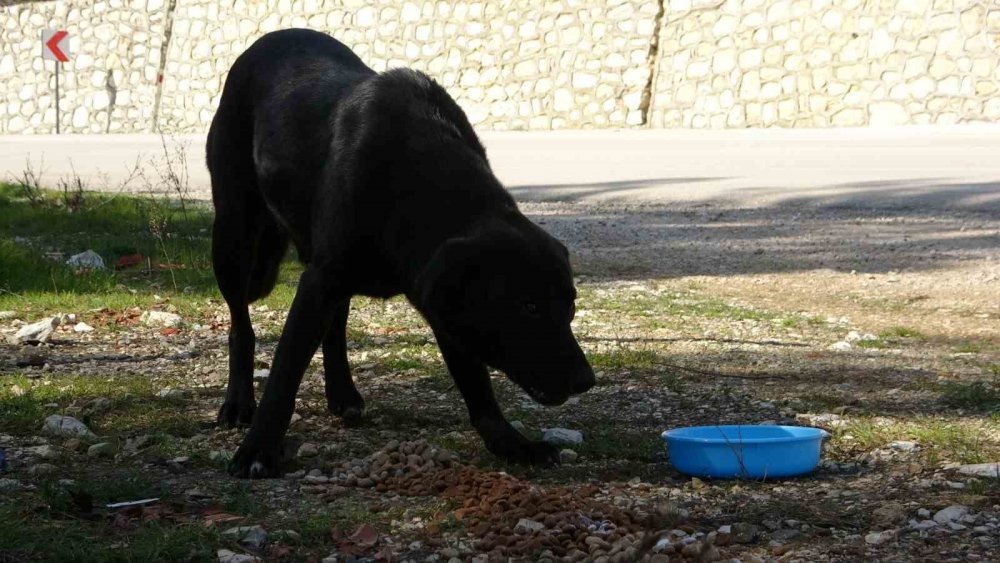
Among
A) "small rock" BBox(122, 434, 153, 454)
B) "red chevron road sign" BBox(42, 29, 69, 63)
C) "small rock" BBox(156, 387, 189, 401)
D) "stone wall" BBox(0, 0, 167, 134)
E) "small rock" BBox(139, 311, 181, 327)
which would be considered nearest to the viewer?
"small rock" BBox(122, 434, 153, 454)

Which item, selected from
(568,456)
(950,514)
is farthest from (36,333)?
(950,514)

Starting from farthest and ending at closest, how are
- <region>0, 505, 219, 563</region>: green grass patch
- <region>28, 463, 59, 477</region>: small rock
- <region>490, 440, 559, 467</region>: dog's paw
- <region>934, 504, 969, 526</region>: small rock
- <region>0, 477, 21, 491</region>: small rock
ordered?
1. <region>490, 440, 559, 467</region>: dog's paw
2. <region>28, 463, 59, 477</region>: small rock
3. <region>0, 477, 21, 491</region>: small rock
4. <region>934, 504, 969, 526</region>: small rock
5. <region>0, 505, 219, 563</region>: green grass patch

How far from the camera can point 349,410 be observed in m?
4.68

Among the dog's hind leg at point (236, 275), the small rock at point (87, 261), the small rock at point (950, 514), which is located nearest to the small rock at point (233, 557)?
the small rock at point (950, 514)

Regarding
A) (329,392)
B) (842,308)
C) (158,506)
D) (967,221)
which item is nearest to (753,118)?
(967,221)

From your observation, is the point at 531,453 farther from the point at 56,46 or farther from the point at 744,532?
the point at 56,46

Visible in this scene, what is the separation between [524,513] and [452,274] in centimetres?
72

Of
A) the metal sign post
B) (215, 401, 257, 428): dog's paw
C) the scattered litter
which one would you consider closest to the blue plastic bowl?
the scattered litter

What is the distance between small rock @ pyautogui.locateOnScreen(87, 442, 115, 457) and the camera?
4.02 metres

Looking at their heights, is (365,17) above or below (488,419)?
above

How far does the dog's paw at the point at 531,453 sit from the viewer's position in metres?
3.99

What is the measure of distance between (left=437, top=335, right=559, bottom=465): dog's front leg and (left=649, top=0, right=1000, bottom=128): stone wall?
1346 cm

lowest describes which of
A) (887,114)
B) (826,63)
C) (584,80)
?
(887,114)

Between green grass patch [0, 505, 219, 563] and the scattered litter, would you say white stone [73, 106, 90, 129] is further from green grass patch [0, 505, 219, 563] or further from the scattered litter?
green grass patch [0, 505, 219, 563]
